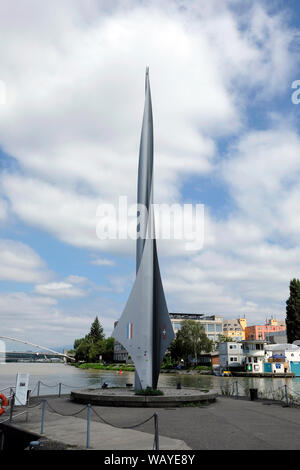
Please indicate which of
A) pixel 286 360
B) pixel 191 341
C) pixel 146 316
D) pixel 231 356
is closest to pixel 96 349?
pixel 191 341

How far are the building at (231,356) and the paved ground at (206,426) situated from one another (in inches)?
2425

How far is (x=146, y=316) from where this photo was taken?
21.5 metres

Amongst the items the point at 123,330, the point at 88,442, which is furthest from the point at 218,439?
the point at 123,330

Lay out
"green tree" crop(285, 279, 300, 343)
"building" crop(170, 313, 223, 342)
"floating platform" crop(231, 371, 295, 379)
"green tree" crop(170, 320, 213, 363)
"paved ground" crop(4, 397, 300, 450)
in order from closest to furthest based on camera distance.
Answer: "paved ground" crop(4, 397, 300, 450) → "floating platform" crop(231, 371, 295, 379) → "green tree" crop(285, 279, 300, 343) → "green tree" crop(170, 320, 213, 363) → "building" crop(170, 313, 223, 342)

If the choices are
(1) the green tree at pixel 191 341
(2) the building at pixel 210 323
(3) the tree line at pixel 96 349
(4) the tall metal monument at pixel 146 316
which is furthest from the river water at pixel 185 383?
(3) the tree line at pixel 96 349

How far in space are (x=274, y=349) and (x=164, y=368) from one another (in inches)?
1080

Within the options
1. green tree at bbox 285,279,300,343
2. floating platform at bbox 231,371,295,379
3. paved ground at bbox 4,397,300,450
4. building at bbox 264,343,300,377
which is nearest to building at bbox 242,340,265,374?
floating platform at bbox 231,371,295,379

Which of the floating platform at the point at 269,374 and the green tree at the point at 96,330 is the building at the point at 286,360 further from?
the green tree at the point at 96,330

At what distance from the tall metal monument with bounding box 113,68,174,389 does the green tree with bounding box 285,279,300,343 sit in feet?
207

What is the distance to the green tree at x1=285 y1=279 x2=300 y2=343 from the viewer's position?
77.6 meters

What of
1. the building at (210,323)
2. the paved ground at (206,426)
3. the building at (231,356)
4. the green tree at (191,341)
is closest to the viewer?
the paved ground at (206,426)

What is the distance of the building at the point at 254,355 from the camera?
2864 inches

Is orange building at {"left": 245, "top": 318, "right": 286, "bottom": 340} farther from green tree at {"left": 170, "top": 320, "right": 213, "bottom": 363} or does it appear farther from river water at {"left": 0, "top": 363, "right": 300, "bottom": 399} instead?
river water at {"left": 0, "top": 363, "right": 300, "bottom": 399}

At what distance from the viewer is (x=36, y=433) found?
38.0 feet
